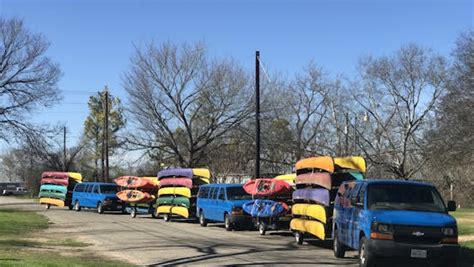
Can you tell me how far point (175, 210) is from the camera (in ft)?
98.5

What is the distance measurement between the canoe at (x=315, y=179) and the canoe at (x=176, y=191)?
10.7 m

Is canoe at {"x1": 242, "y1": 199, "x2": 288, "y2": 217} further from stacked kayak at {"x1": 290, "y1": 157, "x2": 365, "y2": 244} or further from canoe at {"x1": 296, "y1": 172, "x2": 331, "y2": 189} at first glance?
stacked kayak at {"x1": 290, "y1": 157, "x2": 365, "y2": 244}

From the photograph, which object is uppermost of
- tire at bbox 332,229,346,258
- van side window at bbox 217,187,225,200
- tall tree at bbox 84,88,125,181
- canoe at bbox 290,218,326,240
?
tall tree at bbox 84,88,125,181

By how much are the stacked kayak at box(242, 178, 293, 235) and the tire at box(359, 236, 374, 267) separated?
30.3 feet

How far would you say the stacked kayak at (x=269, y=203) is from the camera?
71.1ft

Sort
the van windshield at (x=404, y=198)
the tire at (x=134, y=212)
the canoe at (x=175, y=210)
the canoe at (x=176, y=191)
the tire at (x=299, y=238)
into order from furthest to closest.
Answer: the tire at (x=134, y=212) → the canoe at (x=176, y=191) → the canoe at (x=175, y=210) → the tire at (x=299, y=238) → the van windshield at (x=404, y=198)

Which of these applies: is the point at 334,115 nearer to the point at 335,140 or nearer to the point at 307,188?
the point at 335,140

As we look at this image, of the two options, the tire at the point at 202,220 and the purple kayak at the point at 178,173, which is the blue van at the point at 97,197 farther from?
the tire at the point at 202,220

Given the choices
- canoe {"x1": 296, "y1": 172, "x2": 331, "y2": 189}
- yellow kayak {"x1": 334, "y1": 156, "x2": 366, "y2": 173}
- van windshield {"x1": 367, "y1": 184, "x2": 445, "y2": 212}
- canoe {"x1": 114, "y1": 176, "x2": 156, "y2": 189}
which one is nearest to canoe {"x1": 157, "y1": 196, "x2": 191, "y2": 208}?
canoe {"x1": 114, "y1": 176, "x2": 156, "y2": 189}

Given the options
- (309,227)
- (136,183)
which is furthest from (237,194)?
(136,183)

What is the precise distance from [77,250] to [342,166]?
782 centimetres

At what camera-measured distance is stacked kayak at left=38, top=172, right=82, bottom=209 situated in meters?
43.4

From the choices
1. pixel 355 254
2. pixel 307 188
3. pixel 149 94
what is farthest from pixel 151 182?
pixel 355 254

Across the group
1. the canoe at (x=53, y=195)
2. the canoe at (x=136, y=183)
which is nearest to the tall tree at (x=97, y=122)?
the canoe at (x=53, y=195)
